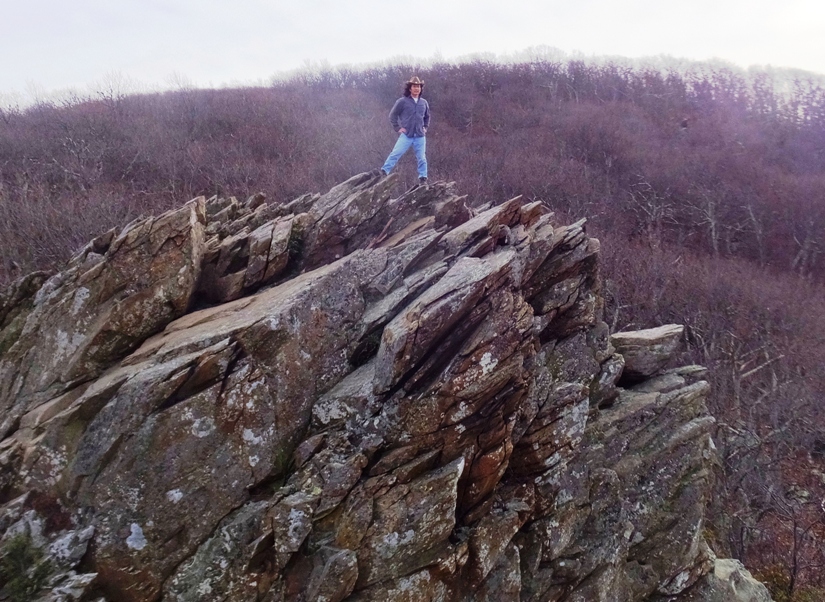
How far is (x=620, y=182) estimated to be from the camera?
2586 centimetres

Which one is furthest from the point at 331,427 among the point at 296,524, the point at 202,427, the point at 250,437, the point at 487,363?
the point at 487,363

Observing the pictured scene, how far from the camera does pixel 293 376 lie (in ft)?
15.8

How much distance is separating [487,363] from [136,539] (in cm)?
341

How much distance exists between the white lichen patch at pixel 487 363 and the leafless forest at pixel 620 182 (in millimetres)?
7059

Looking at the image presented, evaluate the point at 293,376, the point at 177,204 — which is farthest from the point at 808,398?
the point at 177,204

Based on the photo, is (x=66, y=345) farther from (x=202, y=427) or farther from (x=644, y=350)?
(x=644, y=350)

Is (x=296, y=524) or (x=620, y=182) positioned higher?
(x=296, y=524)

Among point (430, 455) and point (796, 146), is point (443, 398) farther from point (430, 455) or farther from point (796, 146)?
point (796, 146)

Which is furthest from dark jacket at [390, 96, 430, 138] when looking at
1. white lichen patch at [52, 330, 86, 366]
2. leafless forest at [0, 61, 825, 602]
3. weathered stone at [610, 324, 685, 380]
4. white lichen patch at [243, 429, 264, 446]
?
leafless forest at [0, 61, 825, 602]

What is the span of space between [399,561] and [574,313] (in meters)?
3.82

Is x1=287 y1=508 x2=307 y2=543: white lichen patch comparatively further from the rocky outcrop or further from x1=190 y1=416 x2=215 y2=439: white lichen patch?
x1=190 y1=416 x2=215 y2=439: white lichen patch

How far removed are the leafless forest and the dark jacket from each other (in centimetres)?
863

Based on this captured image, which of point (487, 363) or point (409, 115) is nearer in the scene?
point (487, 363)

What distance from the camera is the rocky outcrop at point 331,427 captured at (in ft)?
13.8
